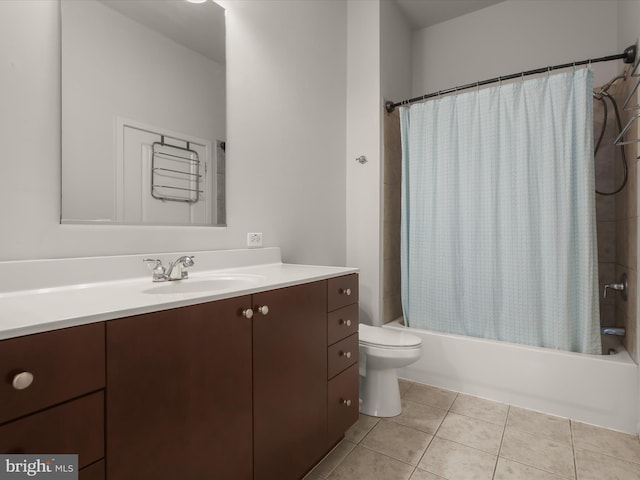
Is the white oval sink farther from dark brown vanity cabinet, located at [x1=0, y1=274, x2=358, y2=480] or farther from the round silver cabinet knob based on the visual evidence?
the round silver cabinet knob

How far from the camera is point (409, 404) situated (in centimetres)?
209

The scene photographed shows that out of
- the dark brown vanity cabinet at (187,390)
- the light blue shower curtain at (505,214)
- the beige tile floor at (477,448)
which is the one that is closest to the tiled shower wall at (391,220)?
the light blue shower curtain at (505,214)

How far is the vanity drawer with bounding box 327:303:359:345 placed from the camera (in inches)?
58.8

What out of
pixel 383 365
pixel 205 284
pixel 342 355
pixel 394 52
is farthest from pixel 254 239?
pixel 394 52

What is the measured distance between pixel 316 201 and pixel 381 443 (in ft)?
4.65

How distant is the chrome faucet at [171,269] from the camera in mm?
1296

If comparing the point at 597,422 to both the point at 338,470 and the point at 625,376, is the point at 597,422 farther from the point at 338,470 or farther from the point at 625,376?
the point at 338,470

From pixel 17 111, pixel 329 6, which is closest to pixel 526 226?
pixel 329 6

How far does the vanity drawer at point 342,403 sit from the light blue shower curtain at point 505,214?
38.5 inches

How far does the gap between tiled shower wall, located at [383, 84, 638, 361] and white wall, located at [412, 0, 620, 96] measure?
1.66ft

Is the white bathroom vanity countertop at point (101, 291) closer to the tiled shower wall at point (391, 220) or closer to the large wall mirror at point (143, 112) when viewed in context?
the large wall mirror at point (143, 112)

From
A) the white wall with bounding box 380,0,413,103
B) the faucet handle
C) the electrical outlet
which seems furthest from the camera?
the white wall with bounding box 380,0,413,103

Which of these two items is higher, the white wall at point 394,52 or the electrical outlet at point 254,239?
the white wall at point 394,52

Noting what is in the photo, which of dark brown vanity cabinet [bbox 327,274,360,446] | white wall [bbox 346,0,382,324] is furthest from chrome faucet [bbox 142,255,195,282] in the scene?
white wall [bbox 346,0,382,324]
